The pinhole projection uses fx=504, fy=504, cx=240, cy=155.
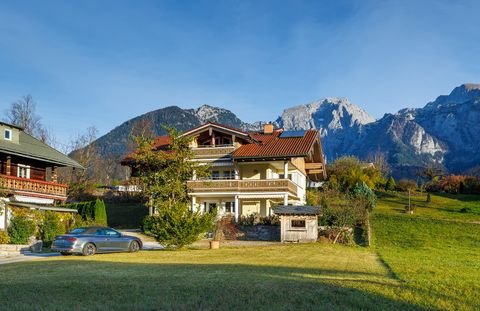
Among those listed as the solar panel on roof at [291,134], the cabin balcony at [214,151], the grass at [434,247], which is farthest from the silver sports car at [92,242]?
the solar panel on roof at [291,134]

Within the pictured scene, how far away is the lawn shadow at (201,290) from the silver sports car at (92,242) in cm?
814

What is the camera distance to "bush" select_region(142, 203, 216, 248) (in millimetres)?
25812

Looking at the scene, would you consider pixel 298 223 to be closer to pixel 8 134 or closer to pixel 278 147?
pixel 278 147

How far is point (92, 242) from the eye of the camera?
2327 cm

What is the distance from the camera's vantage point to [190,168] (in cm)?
3647

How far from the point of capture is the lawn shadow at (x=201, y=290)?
8.72m

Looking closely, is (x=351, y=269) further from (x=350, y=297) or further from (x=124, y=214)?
(x=124, y=214)

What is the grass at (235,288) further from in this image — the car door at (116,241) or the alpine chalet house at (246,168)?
the alpine chalet house at (246,168)

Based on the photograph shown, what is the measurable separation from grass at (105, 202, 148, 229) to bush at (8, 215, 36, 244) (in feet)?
37.2

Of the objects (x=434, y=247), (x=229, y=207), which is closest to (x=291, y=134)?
(x=229, y=207)

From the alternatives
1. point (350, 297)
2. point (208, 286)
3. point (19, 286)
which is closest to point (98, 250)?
point (19, 286)

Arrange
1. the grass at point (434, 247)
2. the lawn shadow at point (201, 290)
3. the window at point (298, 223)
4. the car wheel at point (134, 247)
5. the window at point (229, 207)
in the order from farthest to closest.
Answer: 1. the window at point (229, 207)
2. the window at point (298, 223)
3. the car wheel at point (134, 247)
4. the grass at point (434, 247)
5. the lawn shadow at point (201, 290)

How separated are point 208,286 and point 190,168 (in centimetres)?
2588

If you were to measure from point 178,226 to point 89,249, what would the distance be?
468cm
